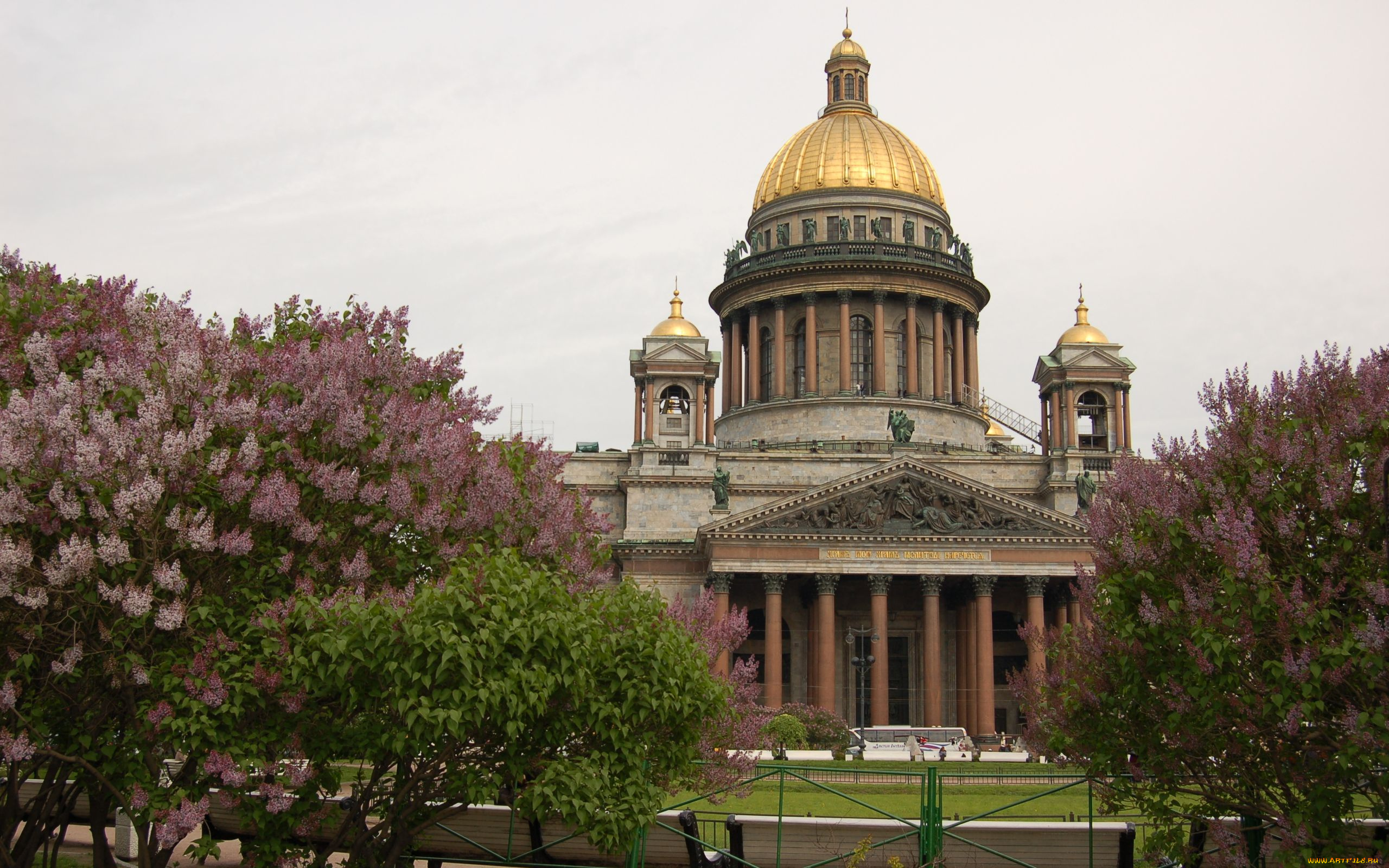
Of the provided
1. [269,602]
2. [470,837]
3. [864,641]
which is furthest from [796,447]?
[269,602]

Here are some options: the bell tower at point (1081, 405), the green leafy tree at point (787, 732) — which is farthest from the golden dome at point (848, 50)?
the green leafy tree at point (787, 732)

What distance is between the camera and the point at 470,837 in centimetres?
2156

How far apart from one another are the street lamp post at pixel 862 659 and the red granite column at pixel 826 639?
87 centimetres

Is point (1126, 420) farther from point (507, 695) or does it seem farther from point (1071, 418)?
point (507, 695)

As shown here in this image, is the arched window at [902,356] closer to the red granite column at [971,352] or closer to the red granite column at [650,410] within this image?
the red granite column at [971,352]

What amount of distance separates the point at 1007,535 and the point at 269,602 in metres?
45.5

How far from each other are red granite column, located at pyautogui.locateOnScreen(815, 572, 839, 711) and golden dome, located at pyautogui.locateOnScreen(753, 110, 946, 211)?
86.9 feet

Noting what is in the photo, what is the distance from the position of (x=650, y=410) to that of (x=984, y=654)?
60.5ft

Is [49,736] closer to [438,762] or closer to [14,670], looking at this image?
[14,670]

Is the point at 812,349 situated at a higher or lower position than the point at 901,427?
higher

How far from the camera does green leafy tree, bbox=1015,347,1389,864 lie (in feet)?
49.7

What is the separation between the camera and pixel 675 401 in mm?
67312

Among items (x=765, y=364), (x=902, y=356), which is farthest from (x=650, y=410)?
(x=902, y=356)

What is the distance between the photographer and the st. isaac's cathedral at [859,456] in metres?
59.1
